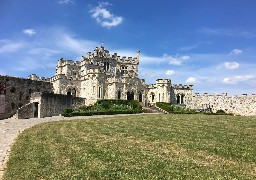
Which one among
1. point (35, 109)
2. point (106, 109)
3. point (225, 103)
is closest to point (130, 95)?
point (106, 109)

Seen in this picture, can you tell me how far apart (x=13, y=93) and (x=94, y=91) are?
1512 cm

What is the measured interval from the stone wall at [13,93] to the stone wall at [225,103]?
32062mm

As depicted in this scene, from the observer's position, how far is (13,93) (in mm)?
46031

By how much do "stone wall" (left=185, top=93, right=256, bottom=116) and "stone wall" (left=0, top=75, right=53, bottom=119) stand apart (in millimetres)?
32062

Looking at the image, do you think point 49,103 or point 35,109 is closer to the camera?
point 49,103

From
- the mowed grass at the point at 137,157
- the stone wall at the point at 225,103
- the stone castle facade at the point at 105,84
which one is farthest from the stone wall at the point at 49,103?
the stone wall at the point at 225,103

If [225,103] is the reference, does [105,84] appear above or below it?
above

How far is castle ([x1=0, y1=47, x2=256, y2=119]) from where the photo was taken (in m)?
44.2

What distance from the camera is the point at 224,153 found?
13.4 m

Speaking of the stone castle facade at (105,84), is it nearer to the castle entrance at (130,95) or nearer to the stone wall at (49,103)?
the castle entrance at (130,95)

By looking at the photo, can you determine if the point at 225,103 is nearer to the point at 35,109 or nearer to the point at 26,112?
the point at 35,109

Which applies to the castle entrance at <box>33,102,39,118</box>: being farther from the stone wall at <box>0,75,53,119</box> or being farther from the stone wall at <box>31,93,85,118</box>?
the stone wall at <box>0,75,53,119</box>

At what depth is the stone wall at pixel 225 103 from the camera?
1936 inches

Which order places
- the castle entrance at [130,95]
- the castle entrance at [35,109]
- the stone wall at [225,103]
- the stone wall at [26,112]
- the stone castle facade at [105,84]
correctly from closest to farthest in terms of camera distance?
1. the stone wall at [26,112]
2. the castle entrance at [35,109]
3. the stone wall at [225,103]
4. the stone castle facade at [105,84]
5. the castle entrance at [130,95]
